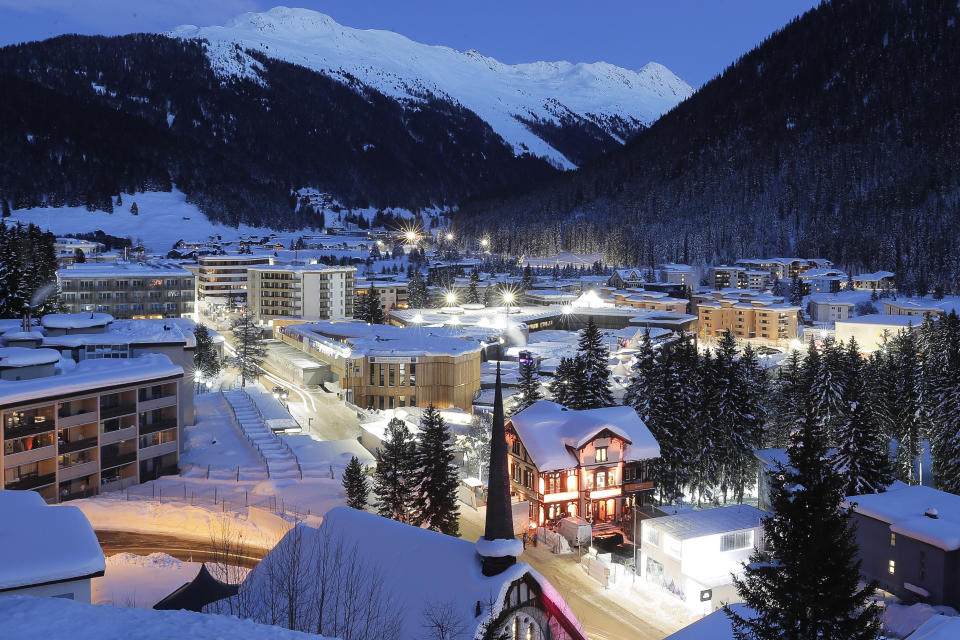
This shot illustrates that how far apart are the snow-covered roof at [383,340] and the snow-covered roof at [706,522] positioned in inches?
1143

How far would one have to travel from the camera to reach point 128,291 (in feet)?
281

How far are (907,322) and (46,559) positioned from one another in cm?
8904

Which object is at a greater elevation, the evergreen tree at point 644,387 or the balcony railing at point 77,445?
the evergreen tree at point 644,387

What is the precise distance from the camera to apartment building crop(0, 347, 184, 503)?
94.8ft

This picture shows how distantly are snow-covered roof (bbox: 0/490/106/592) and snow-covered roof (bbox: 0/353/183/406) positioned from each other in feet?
46.4

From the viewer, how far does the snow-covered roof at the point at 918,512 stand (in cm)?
2314

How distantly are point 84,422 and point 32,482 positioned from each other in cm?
301

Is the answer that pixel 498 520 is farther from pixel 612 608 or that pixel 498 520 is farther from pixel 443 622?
pixel 612 608

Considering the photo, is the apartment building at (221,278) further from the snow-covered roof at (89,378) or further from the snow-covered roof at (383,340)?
the snow-covered roof at (89,378)

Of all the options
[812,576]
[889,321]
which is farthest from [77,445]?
[889,321]

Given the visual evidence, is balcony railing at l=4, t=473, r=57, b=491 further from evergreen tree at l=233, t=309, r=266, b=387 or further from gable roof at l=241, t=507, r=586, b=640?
evergreen tree at l=233, t=309, r=266, b=387

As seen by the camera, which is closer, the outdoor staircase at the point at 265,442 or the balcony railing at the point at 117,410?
the balcony railing at the point at 117,410

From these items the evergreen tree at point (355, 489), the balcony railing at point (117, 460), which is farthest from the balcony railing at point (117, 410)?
the evergreen tree at point (355, 489)

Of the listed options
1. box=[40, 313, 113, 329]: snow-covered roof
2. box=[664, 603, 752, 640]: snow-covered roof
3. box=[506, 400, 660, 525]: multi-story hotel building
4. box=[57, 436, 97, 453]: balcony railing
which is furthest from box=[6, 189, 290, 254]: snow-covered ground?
box=[664, 603, 752, 640]: snow-covered roof
